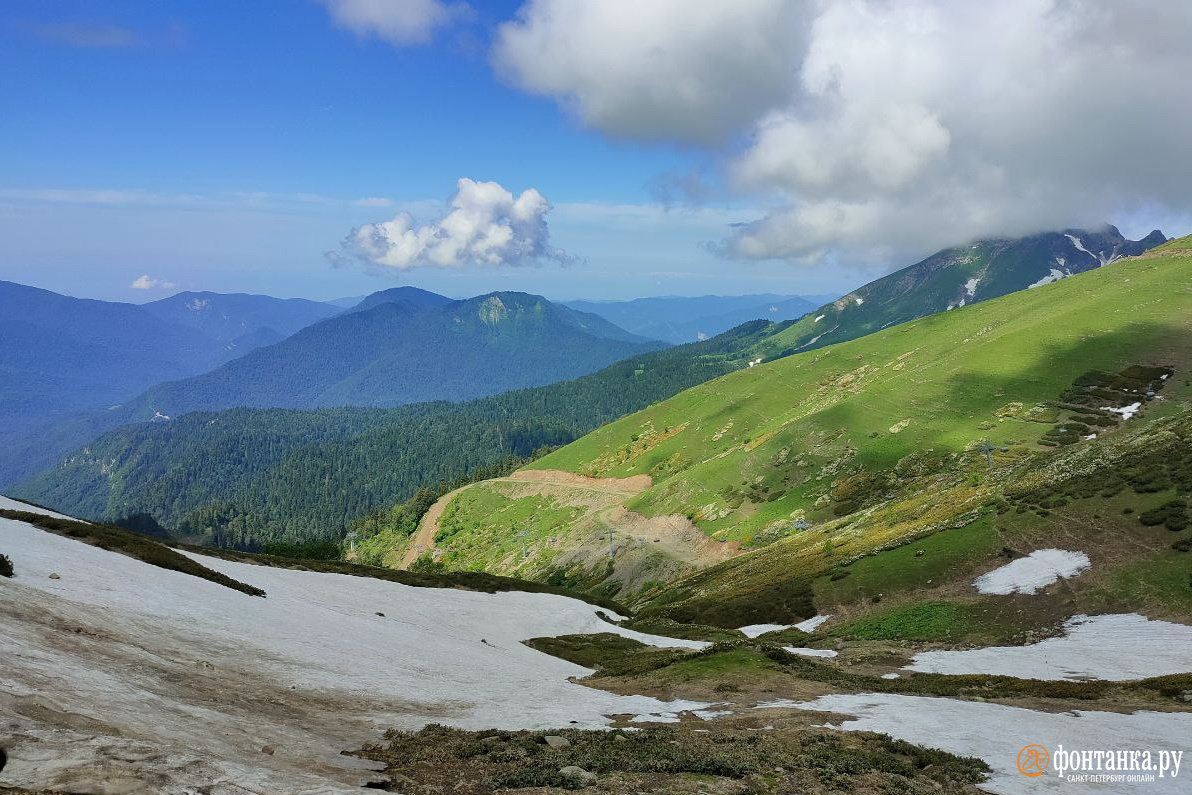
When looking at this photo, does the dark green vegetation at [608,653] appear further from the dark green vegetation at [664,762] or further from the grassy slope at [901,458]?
the grassy slope at [901,458]

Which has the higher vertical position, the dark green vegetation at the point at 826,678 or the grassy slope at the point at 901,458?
the grassy slope at the point at 901,458

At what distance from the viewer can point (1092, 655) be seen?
128 feet

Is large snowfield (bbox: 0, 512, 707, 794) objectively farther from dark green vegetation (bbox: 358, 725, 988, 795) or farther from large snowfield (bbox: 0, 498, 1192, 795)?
dark green vegetation (bbox: 358, 725, 988, 795)

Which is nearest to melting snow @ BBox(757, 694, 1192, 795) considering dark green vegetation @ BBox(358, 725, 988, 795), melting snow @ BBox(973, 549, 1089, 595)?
dark green vegetation @ BBox(358, 725, 988, 795)

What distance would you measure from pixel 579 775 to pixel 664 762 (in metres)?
3.23

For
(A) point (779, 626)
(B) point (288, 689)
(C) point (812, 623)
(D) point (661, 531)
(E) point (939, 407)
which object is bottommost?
(A) point (779, 626)

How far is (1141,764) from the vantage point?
2097cm

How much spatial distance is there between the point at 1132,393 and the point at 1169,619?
116m

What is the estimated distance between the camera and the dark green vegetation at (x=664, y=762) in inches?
728

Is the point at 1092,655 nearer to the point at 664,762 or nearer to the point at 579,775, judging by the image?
the point at 664,762

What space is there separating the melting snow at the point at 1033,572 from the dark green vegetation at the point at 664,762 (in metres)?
36.1

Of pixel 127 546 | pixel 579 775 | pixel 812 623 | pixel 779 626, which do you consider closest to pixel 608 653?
pixel 779 626

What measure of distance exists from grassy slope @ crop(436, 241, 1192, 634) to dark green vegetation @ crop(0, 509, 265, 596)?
174 feet

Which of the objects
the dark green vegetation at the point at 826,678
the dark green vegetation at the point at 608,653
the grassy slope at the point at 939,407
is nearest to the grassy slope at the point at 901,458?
the grassy slope at the point at 939,407
